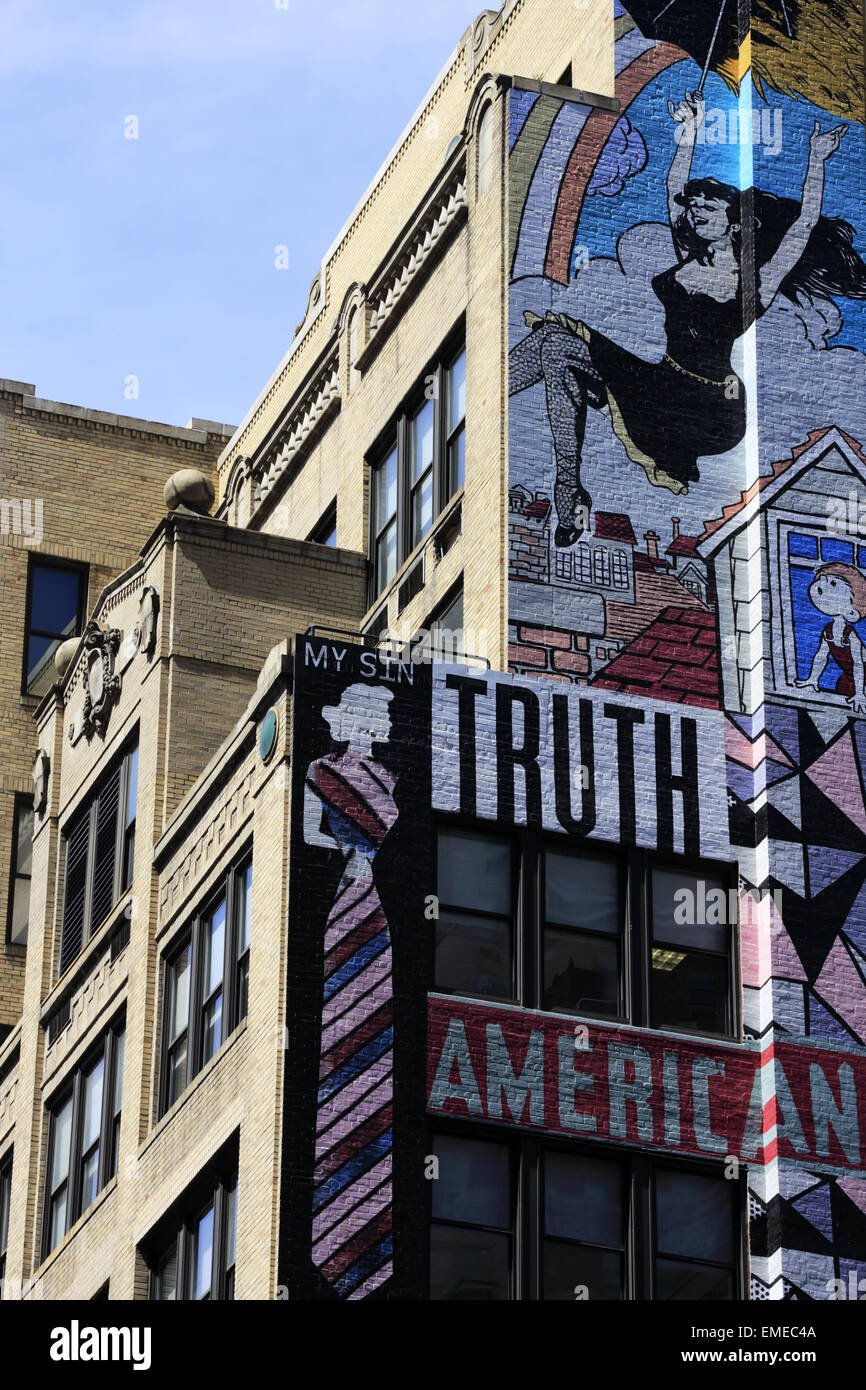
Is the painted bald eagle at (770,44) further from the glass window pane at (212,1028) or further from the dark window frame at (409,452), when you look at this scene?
the glass window pane at (212,1028)

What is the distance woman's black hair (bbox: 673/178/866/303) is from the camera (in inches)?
1500

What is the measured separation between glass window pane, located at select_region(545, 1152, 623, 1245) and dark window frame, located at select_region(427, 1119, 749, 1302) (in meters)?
0.07

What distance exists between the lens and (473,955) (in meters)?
32.7

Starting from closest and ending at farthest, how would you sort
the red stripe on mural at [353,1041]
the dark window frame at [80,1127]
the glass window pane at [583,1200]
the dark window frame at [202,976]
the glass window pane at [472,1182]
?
the red stripe on mural at [353,1041]
the glass window pane at [472,1182]
the glass window pane at [583,1200]
the dark window frame at [202,976]
the dark window frame at [80,1127]

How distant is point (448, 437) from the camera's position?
38.6 m

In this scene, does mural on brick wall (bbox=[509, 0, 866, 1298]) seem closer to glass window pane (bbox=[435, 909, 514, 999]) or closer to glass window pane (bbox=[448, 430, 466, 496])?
glass window pane (bbox=[448, 430, 466, 496])

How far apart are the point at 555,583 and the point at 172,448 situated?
1958cm

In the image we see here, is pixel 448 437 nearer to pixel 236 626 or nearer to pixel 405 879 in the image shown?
pixel 236 626

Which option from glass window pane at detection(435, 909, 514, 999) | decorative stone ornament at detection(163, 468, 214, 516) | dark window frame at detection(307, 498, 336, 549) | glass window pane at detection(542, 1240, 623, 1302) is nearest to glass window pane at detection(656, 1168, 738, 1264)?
glass window pane at detection(542, 1240, 623, 1302)

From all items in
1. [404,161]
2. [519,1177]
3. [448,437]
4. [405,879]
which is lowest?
[519,1177]

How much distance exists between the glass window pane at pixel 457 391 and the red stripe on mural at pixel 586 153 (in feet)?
6.77

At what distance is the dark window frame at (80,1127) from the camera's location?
3716 centimetres

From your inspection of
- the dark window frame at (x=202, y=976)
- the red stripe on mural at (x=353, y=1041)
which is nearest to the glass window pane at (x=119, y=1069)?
the dark window frame at (x=202, y=976)

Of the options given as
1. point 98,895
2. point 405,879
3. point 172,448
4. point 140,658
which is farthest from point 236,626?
point 172,448
